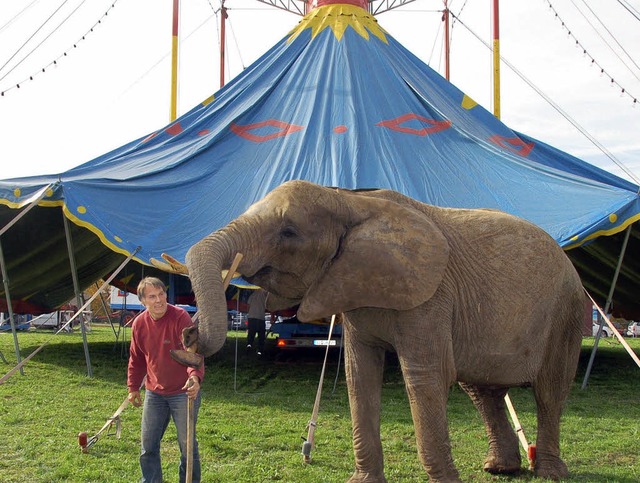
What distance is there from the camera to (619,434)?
6309 mm

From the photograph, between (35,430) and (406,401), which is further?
(406,401)

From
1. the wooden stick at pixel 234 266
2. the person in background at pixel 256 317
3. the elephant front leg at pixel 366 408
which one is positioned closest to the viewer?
the wooden stick at pixel 234 266

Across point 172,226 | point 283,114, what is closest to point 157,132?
point 283,114

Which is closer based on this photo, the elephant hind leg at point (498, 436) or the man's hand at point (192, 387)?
the man's hand at point (192, 387)

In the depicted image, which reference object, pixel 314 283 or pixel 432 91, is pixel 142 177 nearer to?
pixel 432 91

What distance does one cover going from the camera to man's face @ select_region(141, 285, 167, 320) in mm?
3973

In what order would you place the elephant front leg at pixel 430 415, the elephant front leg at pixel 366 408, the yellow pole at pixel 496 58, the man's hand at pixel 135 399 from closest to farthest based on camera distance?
the elephant front leg at pixel 430 415
the man's hand at pixel 135 399
the elephant front leg at pixel 366 408
the yellow pole at pixel 496 58

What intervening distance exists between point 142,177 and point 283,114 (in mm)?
2141

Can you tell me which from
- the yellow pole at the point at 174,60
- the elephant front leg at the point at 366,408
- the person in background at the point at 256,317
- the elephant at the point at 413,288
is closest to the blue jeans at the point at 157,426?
the elephant at the point at 413,288

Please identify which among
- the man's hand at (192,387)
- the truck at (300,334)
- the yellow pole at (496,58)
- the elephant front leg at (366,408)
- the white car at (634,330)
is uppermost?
the yellow pole at (496,58)

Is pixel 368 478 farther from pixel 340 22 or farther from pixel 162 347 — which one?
pixel 340 22

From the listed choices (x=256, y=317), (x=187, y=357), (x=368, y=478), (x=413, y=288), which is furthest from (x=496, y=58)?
(x=187, y=357)

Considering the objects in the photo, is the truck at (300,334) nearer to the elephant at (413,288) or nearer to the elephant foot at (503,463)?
the elephant foot at (503,463)

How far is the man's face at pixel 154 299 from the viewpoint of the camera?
13.0 feet
